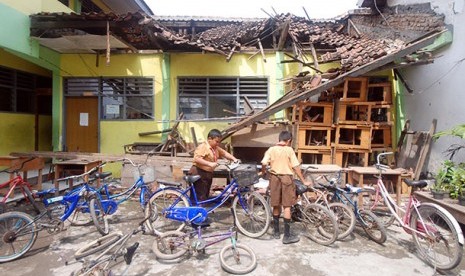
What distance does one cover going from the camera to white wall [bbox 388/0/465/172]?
269 inches

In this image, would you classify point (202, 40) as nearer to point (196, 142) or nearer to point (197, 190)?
point (196, 142)

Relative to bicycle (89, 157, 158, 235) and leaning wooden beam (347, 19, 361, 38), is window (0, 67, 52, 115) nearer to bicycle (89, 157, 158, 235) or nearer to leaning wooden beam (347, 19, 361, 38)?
bicycle (89, 157, 158, 235)

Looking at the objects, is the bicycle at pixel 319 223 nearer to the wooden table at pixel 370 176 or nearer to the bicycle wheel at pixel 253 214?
the bicycle wheel at pixel 253 214

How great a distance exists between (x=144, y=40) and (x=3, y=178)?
5.01 meters


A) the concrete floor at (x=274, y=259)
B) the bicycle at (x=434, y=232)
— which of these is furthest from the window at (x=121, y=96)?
the bicycle at (x=434, y=232)

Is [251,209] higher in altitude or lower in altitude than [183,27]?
lower

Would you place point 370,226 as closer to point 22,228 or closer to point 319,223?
point 319,223

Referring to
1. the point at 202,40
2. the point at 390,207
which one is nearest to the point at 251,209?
the point at 390,207

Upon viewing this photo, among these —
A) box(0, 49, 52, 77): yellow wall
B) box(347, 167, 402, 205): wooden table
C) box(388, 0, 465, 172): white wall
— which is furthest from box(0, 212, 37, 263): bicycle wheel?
box(388, 0, 465, 172): white wall

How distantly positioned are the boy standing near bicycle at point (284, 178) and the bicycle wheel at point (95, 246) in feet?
7.99

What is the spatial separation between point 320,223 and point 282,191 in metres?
0.82

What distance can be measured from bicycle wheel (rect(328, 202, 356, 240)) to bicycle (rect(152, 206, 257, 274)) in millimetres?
1746

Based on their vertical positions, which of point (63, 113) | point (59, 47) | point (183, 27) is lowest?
point (63, 113)

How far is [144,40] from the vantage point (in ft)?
27.2
